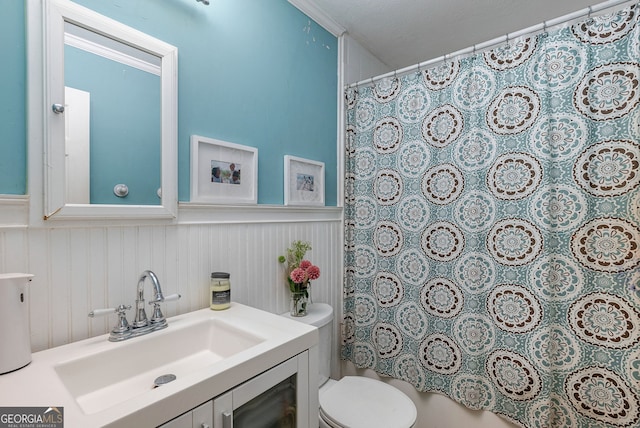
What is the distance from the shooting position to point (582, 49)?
45.7 inches

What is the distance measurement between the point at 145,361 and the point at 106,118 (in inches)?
30.5

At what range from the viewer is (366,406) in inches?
49.9

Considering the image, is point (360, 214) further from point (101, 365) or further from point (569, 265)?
point (101, 365)

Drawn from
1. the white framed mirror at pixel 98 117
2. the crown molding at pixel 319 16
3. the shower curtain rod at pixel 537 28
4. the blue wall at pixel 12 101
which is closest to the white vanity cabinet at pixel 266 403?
the white framed mirror at pixel 98 117

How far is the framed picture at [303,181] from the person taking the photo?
1.53 metres

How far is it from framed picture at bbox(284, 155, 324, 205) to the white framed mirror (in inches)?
22.6

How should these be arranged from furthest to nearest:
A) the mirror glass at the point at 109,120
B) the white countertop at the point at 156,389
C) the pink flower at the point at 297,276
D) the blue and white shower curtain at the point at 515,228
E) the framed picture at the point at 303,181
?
the framed picture at the point at 303,181
the pink flower at the point at 297,276
the blue and white shower curtain at the point at 515,228
the mirror glass at the point at 109,120
the white countertop at the point at 156,389

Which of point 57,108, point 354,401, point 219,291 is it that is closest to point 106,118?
point 57,108

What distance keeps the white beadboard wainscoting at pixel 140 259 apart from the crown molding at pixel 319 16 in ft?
3.57

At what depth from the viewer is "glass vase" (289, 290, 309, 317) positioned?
4.82 feet

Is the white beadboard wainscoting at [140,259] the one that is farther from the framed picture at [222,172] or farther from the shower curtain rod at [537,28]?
the shower curtain rod at [537,28]

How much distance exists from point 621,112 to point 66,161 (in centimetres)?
189

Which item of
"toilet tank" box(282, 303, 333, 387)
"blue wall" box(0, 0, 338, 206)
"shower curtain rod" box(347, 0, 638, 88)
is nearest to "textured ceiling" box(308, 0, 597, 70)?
"blue wall" box(0, 0, 338, 206)

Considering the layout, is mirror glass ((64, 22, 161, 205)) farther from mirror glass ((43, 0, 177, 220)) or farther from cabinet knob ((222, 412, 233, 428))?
cabinet knob ((222, 412, 233, 428))
